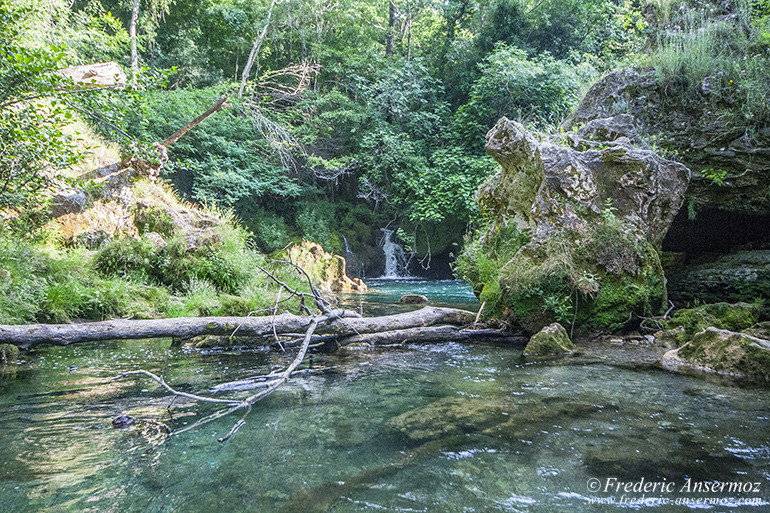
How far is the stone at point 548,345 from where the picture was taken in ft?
17.5

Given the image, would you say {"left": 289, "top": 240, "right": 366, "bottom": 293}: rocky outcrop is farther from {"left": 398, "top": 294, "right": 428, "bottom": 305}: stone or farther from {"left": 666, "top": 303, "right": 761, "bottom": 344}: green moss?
{"left": 666, "top": 303, "right": 761, "bottom": 344}: green moss

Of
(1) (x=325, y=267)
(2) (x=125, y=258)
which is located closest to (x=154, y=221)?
(2) (x=125, y=258)

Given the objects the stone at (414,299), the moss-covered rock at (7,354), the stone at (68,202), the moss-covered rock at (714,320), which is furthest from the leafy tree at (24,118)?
the moss-covered rock at (714,320)

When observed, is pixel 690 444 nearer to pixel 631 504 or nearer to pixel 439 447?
pixel 631 504

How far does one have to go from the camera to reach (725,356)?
4309mm

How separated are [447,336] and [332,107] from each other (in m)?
16.1

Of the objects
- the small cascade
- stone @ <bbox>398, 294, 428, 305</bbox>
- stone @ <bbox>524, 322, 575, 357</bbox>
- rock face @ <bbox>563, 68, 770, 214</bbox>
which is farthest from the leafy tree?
the small cascade

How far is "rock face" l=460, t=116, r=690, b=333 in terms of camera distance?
5.99 m

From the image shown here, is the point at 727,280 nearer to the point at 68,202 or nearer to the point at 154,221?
the point at 154,221

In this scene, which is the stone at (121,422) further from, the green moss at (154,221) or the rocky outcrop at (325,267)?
the rocky outcrop at (325,267)

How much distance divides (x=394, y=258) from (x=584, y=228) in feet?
45.2

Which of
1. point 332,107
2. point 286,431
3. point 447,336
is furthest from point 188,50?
point 286,431

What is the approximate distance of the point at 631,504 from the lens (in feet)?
6.95

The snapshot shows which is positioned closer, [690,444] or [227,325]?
[690,444]
